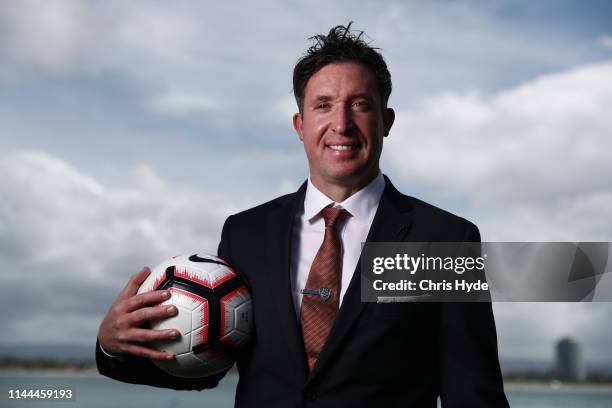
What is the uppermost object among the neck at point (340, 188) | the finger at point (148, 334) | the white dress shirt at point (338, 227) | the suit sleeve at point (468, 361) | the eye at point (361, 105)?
the eye at point (361, 105)

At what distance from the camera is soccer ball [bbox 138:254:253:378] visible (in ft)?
12.3

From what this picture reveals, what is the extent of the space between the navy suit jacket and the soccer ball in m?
0.10

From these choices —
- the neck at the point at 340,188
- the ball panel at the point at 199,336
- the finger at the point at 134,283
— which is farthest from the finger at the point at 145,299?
the neck at the point at 340,188

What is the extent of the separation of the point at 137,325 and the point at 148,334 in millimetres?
97

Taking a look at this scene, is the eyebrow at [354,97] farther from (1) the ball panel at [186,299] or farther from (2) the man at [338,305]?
(1) the ball panel at [186,299]

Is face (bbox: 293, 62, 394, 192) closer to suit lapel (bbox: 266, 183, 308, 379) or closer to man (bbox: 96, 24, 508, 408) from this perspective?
man (bbox: 96, 24, 508, 408)

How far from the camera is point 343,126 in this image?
12.5 ft

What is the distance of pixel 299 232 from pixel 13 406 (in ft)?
264

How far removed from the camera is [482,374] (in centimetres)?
363

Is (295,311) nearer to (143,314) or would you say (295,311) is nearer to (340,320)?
(340,320)

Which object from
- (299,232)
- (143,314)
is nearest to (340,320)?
(299,232)

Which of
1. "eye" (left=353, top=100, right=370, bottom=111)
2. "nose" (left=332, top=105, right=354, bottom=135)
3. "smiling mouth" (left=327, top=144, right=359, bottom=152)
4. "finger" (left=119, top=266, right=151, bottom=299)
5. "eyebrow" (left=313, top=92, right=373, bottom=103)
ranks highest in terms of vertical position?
"eyebrow" (left=313, top=92, right=373, bottom=103)

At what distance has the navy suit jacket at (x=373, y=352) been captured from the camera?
356 cm

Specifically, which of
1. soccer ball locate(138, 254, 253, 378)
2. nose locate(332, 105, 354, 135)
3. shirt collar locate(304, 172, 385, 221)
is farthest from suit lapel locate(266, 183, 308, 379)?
nose locate(332, 105, 354, 135)
